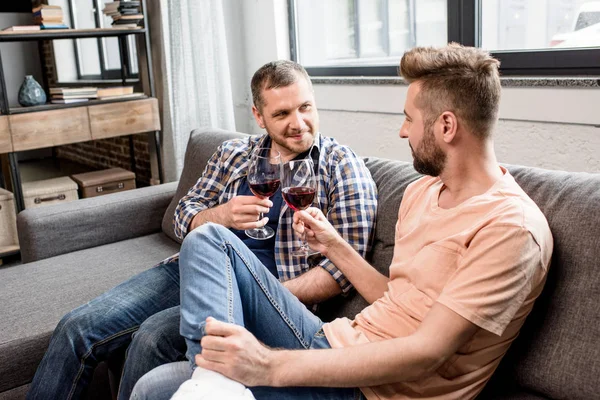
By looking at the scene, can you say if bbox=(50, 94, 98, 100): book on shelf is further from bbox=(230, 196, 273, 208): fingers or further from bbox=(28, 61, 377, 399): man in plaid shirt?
bbox=(230, 196, 273, 208): fingers

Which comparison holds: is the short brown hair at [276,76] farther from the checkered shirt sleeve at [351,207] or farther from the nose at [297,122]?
the checkered shirt sleeve at [351,207]

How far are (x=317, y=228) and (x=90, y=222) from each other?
1.44 m

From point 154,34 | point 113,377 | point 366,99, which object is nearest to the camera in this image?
point 113,377

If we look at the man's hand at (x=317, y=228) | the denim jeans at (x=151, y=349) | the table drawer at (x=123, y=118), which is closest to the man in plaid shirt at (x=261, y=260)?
the denim jeans at (x=151, y=349)

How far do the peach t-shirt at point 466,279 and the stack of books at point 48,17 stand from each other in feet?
9.69

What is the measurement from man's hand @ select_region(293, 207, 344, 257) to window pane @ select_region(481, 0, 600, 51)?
4.23ft

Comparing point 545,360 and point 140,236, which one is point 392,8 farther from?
point 545,360

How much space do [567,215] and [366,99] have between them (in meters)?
1.79

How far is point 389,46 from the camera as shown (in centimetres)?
319

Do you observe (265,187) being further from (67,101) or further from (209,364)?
(67,101)

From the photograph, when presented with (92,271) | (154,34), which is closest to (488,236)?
(92,271)

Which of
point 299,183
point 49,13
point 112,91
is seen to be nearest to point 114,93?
point 112,91

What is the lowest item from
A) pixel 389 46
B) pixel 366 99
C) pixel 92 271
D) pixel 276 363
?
pixel 92 271

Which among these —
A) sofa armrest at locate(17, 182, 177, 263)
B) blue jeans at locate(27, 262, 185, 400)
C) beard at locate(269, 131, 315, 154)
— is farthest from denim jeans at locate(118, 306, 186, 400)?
sofa armrest at locate(17, 182, 177, 263)
